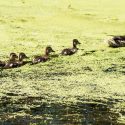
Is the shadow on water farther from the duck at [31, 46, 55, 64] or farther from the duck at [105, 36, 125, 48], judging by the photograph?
the duck at [105, 36, 125, 48]

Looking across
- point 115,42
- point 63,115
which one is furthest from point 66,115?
point 115,42

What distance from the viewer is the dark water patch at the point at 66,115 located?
7.80 metres

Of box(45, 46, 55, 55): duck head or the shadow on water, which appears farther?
box(45, 46, 55, 55): duck head

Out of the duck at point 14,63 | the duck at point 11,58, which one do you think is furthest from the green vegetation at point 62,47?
the duck at point 11,58

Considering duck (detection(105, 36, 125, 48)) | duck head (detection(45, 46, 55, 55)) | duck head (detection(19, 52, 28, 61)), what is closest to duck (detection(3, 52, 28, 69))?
duck head (detection(19, 52, 28, 61))

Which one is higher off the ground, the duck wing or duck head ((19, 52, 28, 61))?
duck head ((19, 52, 28, 61))

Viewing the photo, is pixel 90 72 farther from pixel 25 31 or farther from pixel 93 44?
pixel 25 31

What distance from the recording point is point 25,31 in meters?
13.4

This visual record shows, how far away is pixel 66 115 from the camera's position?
8086mm

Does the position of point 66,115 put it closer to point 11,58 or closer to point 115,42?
point 11,58

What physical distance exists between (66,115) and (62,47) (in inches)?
161

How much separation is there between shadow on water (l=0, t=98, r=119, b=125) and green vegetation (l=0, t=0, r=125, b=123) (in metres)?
0.15

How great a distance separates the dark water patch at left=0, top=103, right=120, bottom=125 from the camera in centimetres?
780

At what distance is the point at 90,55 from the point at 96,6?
15.0 ft
